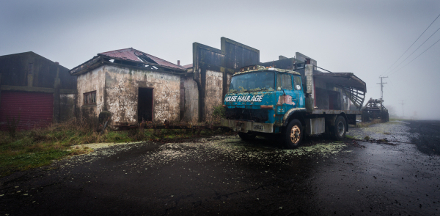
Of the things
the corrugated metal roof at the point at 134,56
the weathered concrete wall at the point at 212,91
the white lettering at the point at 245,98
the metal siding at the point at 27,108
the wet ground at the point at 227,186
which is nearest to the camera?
the wet ground at the point at 227,186

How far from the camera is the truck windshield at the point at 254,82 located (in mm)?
5984

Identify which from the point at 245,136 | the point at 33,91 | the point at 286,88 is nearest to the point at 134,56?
the point at 33,91

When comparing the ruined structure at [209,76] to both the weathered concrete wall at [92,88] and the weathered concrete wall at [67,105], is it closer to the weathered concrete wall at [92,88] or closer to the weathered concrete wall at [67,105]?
the weathered concrete wall at [92,88]

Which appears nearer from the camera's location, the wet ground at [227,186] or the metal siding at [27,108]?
the wet ground at [227,186]

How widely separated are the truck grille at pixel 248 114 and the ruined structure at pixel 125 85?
4662mm

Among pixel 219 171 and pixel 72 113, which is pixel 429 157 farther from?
pixel 72 113

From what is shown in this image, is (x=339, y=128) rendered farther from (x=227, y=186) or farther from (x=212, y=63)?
(x=212, y=63)

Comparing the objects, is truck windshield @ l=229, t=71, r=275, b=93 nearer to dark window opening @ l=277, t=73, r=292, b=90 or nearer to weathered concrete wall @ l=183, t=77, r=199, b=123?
dark window opening @ l=277, t=73, r=292, b=90

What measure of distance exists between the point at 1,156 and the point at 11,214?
3.80m

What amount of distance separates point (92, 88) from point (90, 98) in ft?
2.30

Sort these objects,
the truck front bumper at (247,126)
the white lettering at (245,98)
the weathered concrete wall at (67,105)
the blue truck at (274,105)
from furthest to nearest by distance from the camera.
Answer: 1. the weathered concrete wall at (67,105)
2. the white lettering at (245,98)
3. the blue truck at (274,105)
4. the truck front bumper at (247,126)

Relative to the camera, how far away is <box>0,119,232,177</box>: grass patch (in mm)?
4293

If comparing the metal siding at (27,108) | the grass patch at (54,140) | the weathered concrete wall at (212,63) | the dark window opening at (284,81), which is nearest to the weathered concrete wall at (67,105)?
the metal siding at (27,108)

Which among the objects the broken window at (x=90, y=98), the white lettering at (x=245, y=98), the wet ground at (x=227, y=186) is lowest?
the wet ground at (x=227, y=186)
